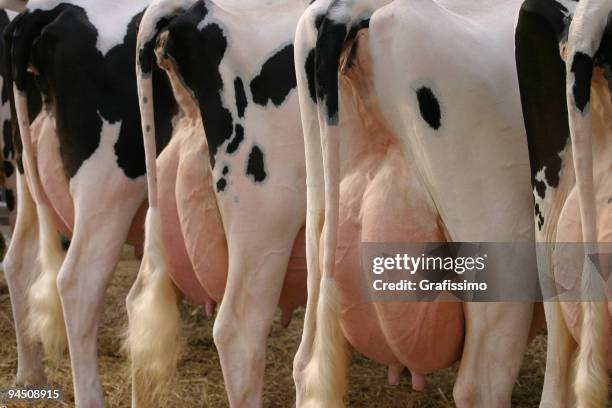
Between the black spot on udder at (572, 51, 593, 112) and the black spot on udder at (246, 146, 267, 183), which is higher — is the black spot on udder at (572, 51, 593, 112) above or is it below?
below

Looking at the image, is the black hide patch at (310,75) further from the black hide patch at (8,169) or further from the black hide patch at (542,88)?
the black hide patch at (8,169)

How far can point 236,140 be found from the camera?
13.1 ft

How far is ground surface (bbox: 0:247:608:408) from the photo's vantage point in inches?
203

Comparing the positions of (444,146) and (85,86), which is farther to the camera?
(85,86)

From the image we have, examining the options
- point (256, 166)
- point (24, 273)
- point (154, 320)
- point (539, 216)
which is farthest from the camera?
point (24, 273)

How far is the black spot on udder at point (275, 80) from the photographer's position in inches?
158

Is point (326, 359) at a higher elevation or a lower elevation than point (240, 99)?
lower

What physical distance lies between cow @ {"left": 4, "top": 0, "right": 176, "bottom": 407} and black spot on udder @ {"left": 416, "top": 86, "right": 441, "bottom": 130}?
1410 millimetres

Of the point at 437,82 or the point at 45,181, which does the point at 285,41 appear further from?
the point at 45,181

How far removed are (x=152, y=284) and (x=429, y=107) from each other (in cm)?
142

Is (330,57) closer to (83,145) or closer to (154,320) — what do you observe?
(154,320)

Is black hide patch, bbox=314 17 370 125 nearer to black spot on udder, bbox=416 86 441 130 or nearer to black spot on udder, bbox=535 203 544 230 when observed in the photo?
black spot on udder, bbox=416 86 441 130

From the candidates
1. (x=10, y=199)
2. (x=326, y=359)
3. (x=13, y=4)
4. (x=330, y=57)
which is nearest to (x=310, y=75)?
(x=330, y=57)

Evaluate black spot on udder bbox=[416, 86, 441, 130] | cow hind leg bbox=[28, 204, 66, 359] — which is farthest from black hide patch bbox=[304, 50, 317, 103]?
cow hind leg bbox=[28, 204, 66, 359]
